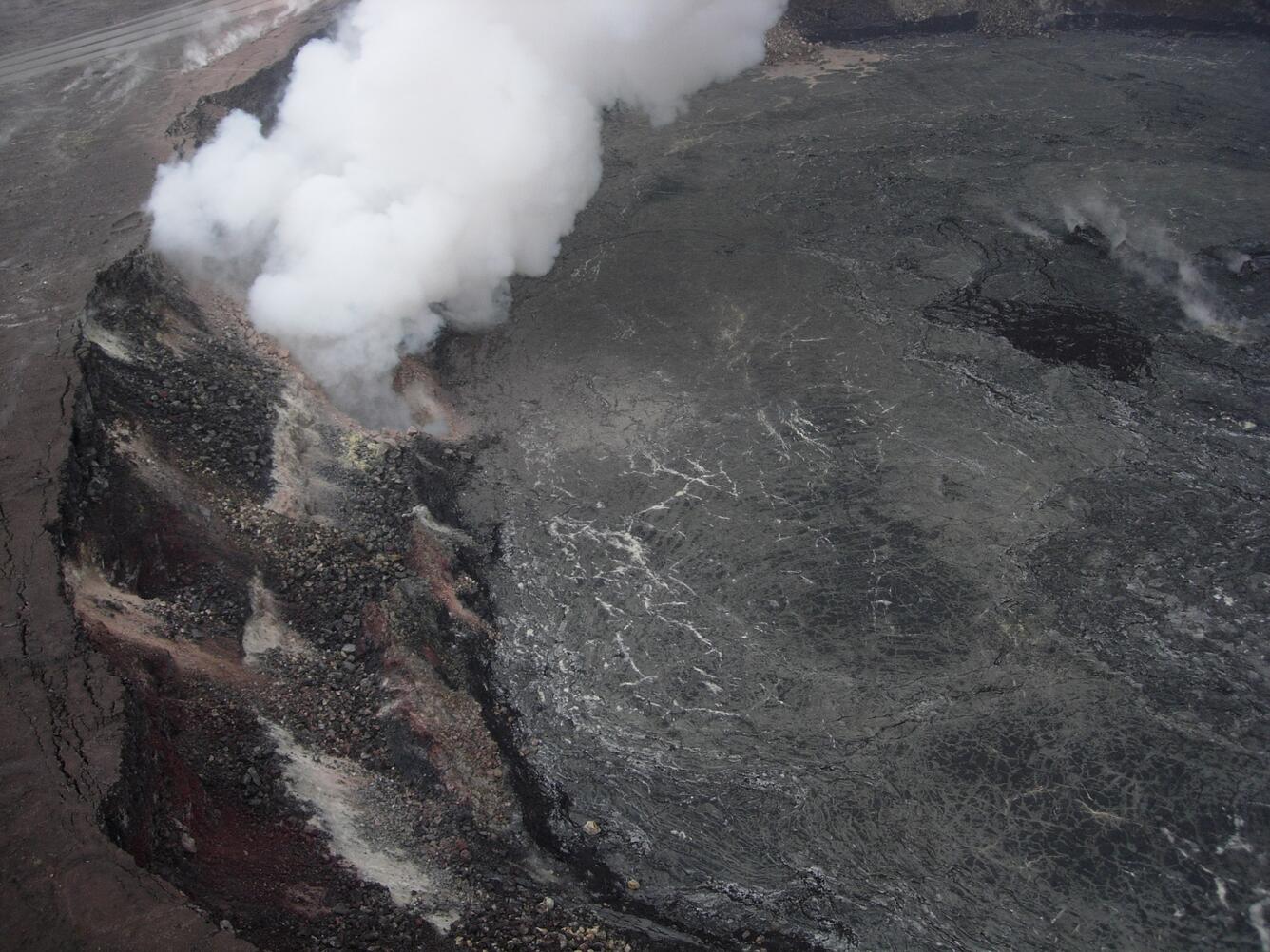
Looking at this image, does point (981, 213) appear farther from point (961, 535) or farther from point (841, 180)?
point (961, 535)

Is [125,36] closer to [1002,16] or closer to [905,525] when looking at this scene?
[905,525]

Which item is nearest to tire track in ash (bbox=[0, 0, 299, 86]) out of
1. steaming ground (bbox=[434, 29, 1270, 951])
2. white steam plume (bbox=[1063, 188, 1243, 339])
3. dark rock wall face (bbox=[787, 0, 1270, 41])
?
steaming ground (bbox=[434, 29, 1270, 951])

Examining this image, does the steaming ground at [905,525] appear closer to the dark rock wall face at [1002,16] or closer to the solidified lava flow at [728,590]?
the solidified lava flow at [728,590]

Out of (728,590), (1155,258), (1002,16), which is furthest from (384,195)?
(1002,16)

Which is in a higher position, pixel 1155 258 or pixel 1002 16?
pixel 1002 16

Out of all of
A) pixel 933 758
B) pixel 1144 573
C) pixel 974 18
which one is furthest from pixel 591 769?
pixel 974 18

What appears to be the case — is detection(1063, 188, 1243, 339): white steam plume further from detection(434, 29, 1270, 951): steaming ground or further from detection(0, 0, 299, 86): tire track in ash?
detection(0, 0, 299, 86): tire track in ash
